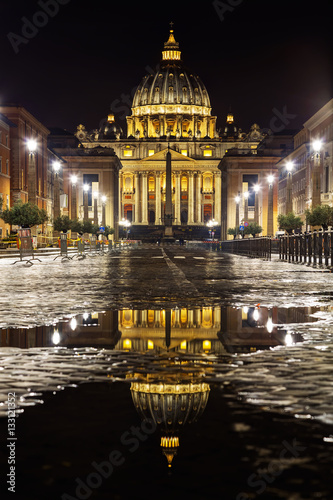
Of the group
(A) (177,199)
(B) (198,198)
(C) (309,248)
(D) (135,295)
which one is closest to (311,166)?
(C) (309,248)

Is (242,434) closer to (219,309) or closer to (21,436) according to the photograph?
(21,436)

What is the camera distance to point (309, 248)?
30266mm

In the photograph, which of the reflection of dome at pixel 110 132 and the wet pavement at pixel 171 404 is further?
the reflection of dome at pixel 110 132

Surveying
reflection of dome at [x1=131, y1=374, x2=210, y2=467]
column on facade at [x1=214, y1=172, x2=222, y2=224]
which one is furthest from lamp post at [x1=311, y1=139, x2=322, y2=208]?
column on facade at [x1=214, y1=172, x2=222, y2=224]

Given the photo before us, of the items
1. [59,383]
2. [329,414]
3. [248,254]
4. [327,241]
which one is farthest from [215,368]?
[248,254]

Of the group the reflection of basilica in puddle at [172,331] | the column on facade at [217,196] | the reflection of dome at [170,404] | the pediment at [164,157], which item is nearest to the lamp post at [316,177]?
the reflection of basilica in puddle at [172,331]

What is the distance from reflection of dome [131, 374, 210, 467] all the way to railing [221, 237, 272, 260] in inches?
1312

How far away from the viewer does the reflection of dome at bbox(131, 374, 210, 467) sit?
339cm

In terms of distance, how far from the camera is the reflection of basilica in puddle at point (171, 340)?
4.02 metres

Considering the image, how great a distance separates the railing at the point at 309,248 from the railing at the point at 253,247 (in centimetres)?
78

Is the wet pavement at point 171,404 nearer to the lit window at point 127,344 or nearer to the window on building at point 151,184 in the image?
the lit window at point 127,344

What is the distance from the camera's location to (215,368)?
5.44 meters

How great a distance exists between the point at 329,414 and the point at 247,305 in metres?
7.26

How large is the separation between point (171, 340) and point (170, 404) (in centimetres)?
316
